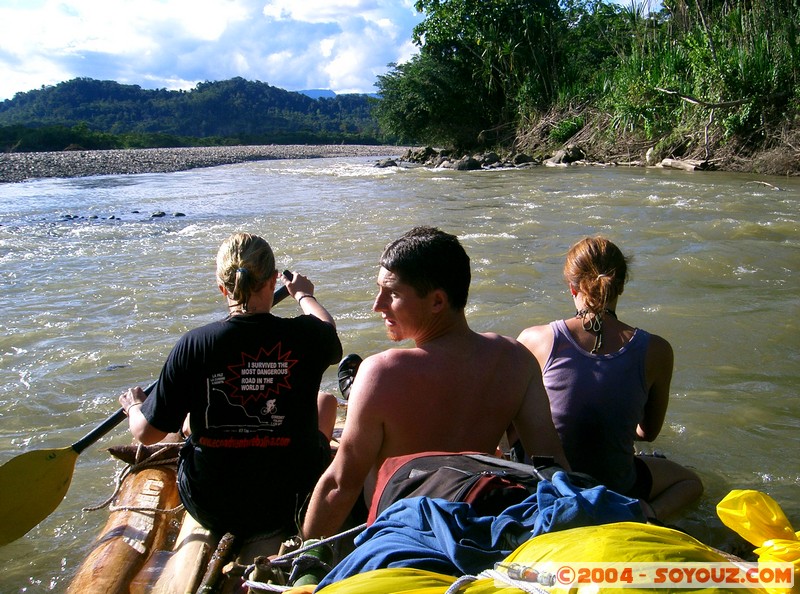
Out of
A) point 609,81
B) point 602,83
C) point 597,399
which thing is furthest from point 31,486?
point 602,83

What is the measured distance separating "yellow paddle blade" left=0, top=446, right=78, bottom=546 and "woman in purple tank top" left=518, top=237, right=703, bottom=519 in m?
1.95

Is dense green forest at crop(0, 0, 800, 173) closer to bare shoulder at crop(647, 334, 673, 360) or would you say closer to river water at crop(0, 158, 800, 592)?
river water at crop(0, 158, 800, 592)

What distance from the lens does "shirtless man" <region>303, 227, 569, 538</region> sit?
6.29 ft

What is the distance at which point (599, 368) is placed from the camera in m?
2.35

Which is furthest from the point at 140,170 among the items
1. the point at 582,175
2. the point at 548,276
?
the point at 548,276

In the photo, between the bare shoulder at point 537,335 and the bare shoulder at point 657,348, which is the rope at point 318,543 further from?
the bare shoulder at point 657,348

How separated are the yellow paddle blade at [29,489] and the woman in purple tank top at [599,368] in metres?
1.95

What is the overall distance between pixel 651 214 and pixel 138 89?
439 ft

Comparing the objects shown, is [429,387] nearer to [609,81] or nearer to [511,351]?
[511,351]

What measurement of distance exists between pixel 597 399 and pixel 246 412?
1.11 meters

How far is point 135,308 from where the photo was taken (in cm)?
661

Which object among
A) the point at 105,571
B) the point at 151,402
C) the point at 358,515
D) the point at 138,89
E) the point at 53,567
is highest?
the point at 138,89

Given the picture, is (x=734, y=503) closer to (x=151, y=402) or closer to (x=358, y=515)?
(x=358, y=515)

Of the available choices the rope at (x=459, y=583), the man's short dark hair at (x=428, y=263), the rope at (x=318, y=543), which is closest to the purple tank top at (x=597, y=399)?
the man's short dark hair at (x=428, y=263)
